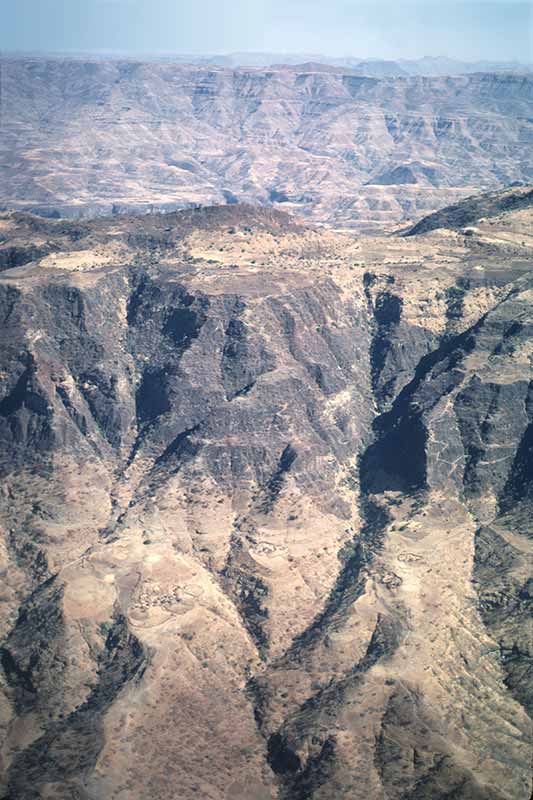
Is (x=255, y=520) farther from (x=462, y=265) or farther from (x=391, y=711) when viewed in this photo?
(x=462, y=265)

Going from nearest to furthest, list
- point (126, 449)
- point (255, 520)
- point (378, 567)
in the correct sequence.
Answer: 1. point (378, 567)
2. point (255, 520)
3. point (126, 449)

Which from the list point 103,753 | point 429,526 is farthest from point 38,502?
point 429,526

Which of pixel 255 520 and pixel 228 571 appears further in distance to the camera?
pixel 255 520

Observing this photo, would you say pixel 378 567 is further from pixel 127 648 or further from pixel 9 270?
pixel 9 270

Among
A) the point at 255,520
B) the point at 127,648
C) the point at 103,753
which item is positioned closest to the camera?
the point at 103,753

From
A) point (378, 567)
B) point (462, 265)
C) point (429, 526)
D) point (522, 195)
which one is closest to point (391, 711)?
point (378, 567)

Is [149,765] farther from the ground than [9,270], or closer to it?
closer to it
